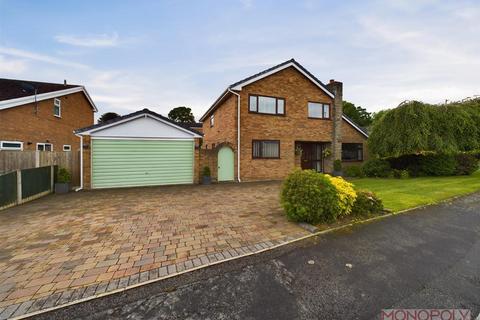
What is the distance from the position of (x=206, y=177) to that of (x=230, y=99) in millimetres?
5170

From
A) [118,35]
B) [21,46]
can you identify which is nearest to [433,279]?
[118,35]

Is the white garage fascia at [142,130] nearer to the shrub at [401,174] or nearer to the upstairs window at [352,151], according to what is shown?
the upstairs window at [352,151]

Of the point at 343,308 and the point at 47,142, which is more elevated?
the point at 47,142

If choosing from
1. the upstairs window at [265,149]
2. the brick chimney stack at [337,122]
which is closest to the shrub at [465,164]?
the brick chimney stack at [337,122]

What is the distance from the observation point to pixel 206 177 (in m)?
11.0

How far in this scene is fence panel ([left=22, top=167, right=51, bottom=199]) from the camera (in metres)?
7.30

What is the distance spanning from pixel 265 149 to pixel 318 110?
16.2 ft

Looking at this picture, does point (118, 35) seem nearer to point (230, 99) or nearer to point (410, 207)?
point (230, 99)

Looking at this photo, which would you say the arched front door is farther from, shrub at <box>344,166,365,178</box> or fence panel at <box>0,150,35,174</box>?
shrub at <box>344,166,365,178</box>

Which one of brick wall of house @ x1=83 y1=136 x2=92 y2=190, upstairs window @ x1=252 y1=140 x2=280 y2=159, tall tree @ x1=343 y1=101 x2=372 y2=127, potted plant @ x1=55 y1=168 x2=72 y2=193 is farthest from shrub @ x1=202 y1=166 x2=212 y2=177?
tall tree @ x1=343 y1=101 x2=372 y2=127

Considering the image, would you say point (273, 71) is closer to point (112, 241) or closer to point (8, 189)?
point (112, 241)

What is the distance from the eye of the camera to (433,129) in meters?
12.2

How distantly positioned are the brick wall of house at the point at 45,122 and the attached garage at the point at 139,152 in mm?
5729

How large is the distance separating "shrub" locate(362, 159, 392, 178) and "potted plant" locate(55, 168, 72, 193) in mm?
16687
